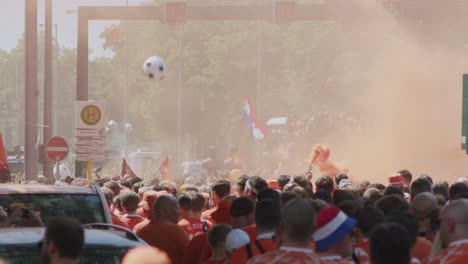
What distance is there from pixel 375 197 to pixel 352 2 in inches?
859

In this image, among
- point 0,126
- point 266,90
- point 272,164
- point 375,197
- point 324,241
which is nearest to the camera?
point 324,241

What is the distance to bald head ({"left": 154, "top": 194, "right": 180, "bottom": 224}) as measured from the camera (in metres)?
9.52

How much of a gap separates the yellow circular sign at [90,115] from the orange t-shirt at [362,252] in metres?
16.6

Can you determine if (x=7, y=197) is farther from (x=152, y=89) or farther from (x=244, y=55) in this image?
(x=152, y=89)

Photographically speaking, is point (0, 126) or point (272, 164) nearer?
point (272, 164)

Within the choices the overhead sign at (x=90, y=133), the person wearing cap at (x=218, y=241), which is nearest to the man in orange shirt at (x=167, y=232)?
the person wearing cap at (x=218, y=241)

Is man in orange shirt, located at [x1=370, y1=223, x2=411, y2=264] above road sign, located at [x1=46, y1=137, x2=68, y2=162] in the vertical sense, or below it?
above

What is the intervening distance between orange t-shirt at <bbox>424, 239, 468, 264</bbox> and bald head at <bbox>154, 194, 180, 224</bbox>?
324cm

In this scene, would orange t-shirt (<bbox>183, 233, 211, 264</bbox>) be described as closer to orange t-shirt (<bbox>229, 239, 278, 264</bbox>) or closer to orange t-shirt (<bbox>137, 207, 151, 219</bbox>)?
orange t-shirt (<bbox>229, 239, 278, 264</bbox>)

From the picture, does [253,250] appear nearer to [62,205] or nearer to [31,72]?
[62,205]

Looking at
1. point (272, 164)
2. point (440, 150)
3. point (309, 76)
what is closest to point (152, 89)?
point (309, 76)

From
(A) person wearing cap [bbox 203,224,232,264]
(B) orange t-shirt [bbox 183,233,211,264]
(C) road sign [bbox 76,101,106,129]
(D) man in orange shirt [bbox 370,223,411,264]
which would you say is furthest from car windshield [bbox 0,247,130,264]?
(C) road sign [bbox 76,101,106,129]

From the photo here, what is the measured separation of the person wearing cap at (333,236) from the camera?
20.8 feet

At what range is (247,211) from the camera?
8672 mm
